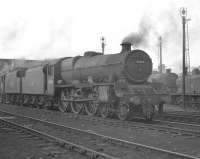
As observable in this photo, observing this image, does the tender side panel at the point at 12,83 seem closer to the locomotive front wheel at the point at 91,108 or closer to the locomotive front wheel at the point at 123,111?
the locomotive front wheel at the point at 91,108

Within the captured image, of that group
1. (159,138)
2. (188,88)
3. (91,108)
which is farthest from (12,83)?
(159,138)

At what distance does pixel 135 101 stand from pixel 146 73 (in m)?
2.26

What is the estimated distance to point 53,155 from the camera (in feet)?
23.4

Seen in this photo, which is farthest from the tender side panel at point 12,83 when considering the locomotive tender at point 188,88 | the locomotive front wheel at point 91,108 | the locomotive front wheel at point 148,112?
the locomotive front wheel at point 148,112

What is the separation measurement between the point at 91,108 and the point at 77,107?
153 cm

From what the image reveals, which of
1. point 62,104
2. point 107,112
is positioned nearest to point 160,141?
point 107,112

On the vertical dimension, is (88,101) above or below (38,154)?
above

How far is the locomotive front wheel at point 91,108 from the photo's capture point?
16.1 m

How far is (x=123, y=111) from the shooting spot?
14445mm

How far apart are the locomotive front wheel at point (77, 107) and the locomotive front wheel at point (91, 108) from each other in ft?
1.45

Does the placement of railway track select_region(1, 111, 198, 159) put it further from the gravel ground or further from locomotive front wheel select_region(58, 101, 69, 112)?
locomotive front wheel select_region(58, 101, 69, 112)

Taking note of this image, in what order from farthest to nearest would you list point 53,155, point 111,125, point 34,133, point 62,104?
point 62,104
point 111,125
point 34,133
point 53,155

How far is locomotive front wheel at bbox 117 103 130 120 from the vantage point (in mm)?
14240

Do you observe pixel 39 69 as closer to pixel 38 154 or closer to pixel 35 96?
pixel 35 96
